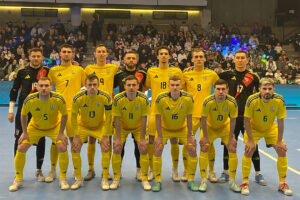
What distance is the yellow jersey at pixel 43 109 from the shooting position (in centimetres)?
584

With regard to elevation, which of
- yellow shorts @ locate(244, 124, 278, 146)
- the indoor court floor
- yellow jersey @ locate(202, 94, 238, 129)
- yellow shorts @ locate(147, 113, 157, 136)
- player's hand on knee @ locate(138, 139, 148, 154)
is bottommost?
the indoor court floor

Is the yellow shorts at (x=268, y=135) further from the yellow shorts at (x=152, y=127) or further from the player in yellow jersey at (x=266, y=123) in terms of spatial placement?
the yellow shorts at (x=152, y=127)

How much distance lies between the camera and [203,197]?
5.64m

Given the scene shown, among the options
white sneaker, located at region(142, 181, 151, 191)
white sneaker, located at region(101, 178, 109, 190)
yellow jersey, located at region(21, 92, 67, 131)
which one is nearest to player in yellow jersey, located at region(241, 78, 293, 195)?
white sneaker, located at region(142, 181, 151, 191)

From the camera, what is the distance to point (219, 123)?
6.02 meters

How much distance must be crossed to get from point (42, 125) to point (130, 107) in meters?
1.44

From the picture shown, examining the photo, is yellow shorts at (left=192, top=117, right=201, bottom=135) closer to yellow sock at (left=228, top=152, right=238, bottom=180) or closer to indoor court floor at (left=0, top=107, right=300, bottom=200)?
yellow sock at (left=228, top=152, right=238, bottom=180)

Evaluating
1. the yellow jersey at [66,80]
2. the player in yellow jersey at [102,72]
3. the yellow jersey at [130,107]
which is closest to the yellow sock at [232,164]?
the yellow jersey at [130,107]

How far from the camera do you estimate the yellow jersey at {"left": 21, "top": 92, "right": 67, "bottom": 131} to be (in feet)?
19.2

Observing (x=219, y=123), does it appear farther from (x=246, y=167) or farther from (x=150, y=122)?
(x=150, y=122)

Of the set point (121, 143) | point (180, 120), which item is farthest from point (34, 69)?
point (180, 120)

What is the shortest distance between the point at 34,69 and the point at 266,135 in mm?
3987

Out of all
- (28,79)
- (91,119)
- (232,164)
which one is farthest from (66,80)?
(232,164)

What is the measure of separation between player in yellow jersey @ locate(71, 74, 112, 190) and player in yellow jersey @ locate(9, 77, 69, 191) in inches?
7.0
